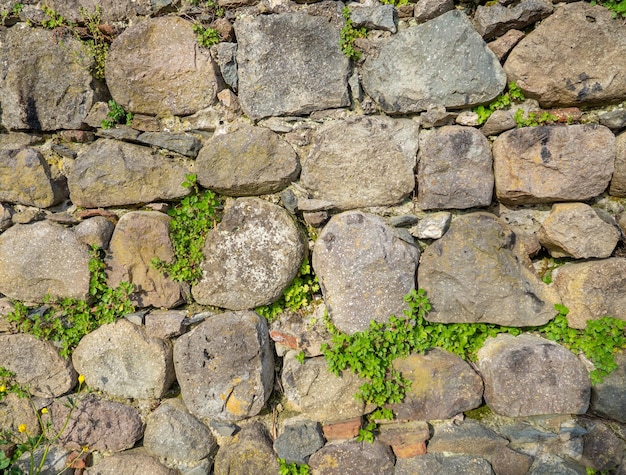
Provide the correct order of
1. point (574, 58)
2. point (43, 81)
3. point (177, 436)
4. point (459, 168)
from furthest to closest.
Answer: point (43, 81)
point (177, 436)
point (459, 168)
point (574, 58)

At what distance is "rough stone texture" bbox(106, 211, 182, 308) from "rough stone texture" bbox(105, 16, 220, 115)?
705mm

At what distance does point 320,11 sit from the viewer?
7.00ft

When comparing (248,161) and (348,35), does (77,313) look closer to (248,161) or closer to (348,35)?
(248,161)

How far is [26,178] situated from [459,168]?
8.39ft

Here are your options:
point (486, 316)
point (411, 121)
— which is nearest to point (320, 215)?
point (411, 121)

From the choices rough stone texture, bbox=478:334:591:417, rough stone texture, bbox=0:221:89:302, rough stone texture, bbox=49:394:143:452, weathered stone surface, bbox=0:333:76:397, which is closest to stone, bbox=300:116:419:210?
rough stone texture, bbox=478:334:591:417

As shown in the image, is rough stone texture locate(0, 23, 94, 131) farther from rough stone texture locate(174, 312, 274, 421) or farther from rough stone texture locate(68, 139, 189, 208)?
rough stone texture locate(174, 312, 274, 421)

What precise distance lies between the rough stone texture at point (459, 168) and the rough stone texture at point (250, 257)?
0.85m

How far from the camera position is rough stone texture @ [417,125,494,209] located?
207 centimetres

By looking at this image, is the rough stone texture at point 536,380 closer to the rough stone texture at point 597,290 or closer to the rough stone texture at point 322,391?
the rough stone texture at point 597,290

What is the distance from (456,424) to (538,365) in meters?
0.55

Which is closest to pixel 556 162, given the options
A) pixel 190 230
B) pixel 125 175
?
pixel 190 230

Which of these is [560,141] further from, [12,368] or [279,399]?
[12,368]

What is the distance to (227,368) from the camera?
215cm
